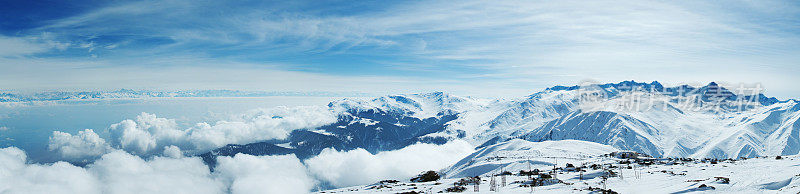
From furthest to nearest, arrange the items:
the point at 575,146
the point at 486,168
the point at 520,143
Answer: the point at 520,143 → the point at 575,146 → the point at 486,168

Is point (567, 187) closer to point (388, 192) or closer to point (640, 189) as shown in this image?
point (640, 189)

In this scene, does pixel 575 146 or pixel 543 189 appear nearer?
pixel 543 189

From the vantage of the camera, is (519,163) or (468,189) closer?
(468,189)

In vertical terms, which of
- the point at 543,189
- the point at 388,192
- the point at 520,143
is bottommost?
the point at 520,143

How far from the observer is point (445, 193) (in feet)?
105

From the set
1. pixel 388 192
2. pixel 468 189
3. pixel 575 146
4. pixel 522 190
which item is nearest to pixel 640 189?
pixel 522 190

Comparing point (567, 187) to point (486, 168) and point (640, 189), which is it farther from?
point (486, 168)

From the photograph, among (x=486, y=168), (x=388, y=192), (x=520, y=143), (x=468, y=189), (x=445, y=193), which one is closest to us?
(x=445, y=193)

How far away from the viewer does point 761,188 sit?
2228 cm

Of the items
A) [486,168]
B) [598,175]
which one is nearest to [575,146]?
[486,168]

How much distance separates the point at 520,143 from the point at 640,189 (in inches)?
6775

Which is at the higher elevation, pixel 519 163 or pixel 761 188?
pixel 761 188

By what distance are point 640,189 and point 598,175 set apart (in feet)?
36.4

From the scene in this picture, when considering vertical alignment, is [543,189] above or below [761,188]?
below
